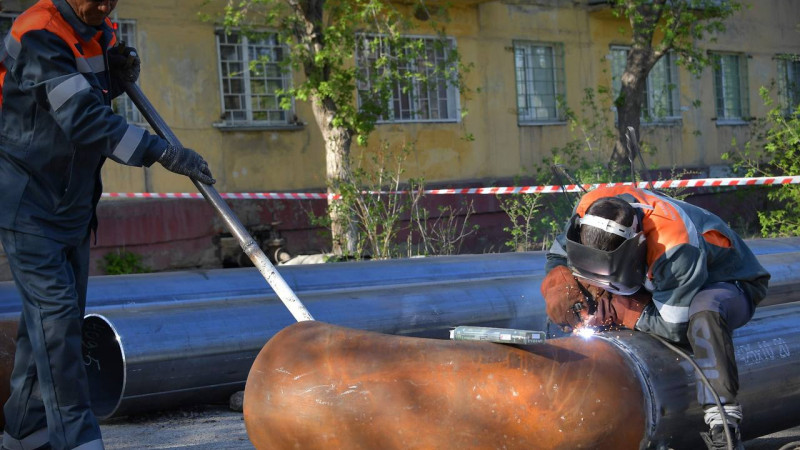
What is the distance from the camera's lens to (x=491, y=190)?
409 inches

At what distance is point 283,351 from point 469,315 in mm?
2802

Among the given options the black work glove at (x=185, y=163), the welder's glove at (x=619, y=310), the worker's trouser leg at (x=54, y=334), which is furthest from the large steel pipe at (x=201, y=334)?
the welder's glove at (x=619, y=310)

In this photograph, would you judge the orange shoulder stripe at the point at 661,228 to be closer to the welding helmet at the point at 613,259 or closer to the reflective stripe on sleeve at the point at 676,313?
the welding helmet at the point at 613,259

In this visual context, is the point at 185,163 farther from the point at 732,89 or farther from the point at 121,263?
the point at 732,89

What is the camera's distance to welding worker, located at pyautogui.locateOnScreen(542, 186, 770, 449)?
3807mm

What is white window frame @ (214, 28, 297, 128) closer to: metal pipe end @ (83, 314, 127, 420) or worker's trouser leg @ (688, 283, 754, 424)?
metal pipe end @ (83, 314, 127, 420)

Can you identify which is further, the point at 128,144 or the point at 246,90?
the point at 246,90

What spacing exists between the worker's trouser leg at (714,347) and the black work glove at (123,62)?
242 cm

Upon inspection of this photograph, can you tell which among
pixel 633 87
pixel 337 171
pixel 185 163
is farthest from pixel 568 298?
pixel 633 87

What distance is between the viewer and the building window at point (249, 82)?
13.1 meters

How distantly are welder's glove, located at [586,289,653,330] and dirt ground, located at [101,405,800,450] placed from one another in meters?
0.84

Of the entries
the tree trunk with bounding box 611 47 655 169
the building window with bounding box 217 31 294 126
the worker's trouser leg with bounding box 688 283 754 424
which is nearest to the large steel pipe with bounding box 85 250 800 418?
the worker's trouser leg with bounding box 688 283 754 424

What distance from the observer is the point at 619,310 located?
427cm

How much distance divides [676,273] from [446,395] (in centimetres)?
110
